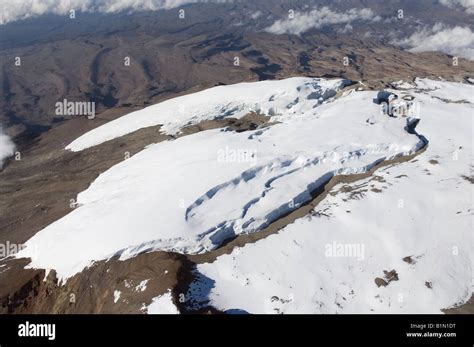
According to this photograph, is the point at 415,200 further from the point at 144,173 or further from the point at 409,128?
the point at 144,173

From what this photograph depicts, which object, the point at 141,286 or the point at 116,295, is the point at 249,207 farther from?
the point at 116,295

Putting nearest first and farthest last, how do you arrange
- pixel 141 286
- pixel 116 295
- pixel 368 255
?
pixel 116 295 → pixel 141 286 → pixel 368 255

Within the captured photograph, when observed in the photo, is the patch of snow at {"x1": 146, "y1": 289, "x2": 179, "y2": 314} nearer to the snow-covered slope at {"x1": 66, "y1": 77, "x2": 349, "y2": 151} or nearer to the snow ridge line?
the snow ridge line

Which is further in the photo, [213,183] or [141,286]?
[213,183]

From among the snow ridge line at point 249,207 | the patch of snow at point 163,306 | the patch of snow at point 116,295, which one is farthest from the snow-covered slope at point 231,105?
the patch of snow at point 163,306

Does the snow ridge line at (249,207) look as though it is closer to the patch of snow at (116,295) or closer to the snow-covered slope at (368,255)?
the snow-covered slope at (368,255)

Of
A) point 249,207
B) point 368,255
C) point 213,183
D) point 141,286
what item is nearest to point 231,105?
point 213,183

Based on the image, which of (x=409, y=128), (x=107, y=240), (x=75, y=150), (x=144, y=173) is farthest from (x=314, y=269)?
(x=75, y=150)
